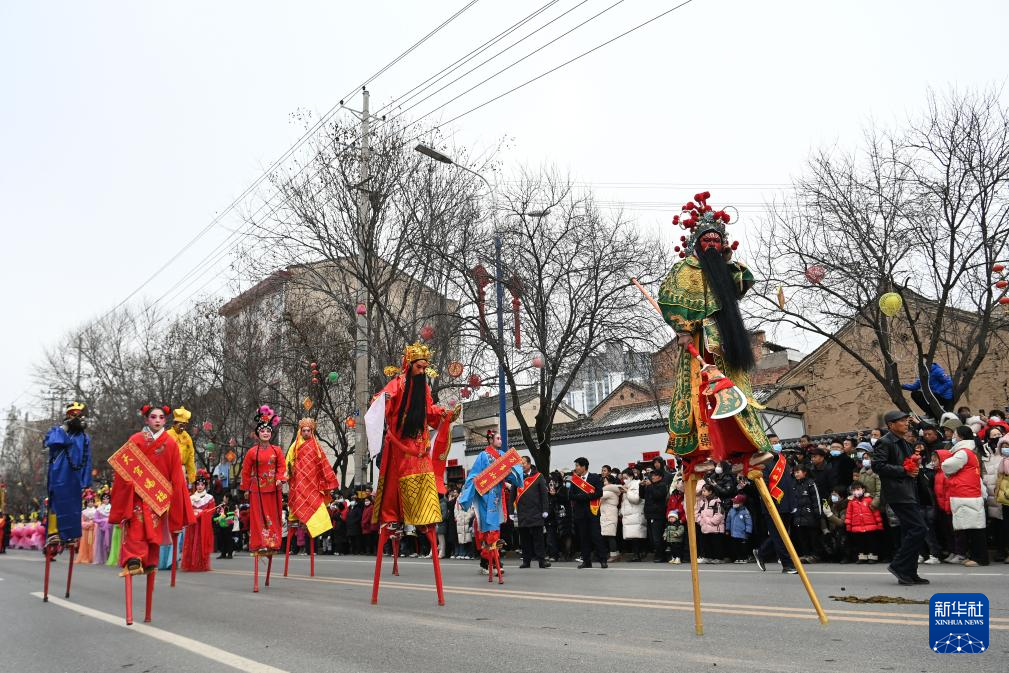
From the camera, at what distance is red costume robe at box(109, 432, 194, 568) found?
7.94 metres

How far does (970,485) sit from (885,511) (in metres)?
1.77

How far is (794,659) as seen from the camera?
14.9 feet

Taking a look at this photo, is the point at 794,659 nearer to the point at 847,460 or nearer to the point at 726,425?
the point at 726,425

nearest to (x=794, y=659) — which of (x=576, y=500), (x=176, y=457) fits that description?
(x=176, y=457)

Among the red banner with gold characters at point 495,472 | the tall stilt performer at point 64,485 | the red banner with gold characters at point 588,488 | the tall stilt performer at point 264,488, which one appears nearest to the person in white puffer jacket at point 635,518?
the red banner with gold characters at point 588,488

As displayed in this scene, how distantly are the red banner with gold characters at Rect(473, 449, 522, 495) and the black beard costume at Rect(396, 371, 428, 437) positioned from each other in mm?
5057

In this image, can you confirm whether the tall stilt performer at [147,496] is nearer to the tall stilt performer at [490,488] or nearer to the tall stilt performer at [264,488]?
the tall stilt performer at [264,488]

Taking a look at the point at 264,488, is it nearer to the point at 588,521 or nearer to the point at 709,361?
the point at 588,521

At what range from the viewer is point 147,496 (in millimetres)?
8156

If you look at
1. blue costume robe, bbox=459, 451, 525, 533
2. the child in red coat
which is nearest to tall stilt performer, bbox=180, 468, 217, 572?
blue costume robe, bbox=459, 451, 525, 533

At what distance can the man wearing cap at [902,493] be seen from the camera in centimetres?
840

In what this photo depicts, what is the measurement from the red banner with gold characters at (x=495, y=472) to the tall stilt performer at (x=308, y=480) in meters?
2.22

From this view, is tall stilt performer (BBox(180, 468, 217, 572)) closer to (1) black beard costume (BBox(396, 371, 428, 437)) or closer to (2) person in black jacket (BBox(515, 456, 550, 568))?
(2) person in black jacket (BBox(515, 456, 550, 568))

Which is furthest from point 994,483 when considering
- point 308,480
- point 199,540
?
point 199,540
